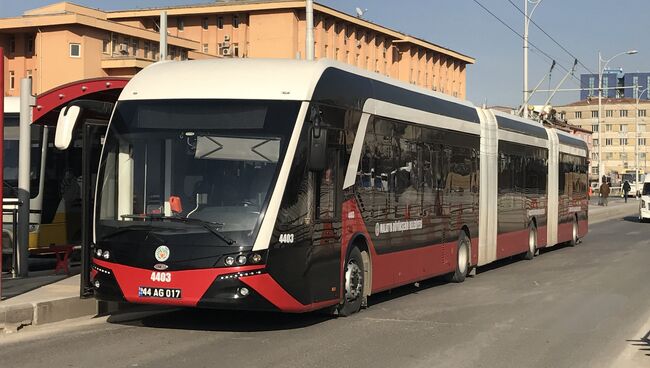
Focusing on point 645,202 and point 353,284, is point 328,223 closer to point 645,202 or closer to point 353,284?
point 353,284

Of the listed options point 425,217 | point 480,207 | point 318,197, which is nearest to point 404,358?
point 318,197

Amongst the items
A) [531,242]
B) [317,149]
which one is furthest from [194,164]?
[531,242]

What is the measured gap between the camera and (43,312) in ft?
30.5

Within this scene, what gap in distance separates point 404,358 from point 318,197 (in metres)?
2.30

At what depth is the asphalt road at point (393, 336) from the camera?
301 inches

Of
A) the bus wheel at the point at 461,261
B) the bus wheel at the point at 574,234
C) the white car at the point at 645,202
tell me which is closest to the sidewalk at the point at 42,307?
the bus wheel at the point at 461,261

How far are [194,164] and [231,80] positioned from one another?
113cm

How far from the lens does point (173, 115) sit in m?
9.11

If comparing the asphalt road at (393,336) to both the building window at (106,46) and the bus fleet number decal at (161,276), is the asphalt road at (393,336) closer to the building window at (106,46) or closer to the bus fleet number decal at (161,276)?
the bus fleet number decal at (161,276)

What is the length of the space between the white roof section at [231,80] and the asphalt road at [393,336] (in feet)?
8.93

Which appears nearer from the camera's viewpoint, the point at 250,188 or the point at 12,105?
the point at 250,188

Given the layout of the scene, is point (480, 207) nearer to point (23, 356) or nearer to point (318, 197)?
point (318, 197)

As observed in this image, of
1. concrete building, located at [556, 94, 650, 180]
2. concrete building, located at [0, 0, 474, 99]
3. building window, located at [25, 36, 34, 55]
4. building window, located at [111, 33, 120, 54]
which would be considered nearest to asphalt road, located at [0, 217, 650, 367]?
concrete building, located at [0, 0, 474, 99]

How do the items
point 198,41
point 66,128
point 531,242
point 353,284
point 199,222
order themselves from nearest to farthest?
point 199,222, point 66,128, point 353,284, point 531,242, point 198,41
